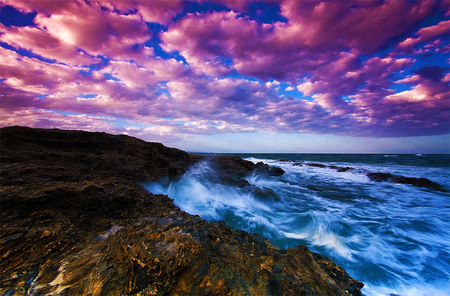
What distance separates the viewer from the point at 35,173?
3.08 meters

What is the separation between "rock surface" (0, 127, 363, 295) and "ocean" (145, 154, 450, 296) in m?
1.66

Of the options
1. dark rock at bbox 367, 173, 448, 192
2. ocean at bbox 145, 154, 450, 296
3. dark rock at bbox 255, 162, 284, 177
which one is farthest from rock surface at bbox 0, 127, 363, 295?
dark rock at bbox 367, 173, 448, 192

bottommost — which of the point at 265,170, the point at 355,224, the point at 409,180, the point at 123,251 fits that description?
the point at 355,224

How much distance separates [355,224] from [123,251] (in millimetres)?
5903

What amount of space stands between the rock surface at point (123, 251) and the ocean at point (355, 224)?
1.66 meters

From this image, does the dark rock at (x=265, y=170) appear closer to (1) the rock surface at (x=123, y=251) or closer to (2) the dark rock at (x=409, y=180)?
(2) the dark rock at (x=409, y=180)

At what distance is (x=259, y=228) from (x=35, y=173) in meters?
4.79

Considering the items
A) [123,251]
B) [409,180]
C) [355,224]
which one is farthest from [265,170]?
[123,251]

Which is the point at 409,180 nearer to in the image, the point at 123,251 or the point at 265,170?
the point at 265,170

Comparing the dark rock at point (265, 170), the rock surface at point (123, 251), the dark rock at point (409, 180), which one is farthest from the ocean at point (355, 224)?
the dark rock at point (265, 170)

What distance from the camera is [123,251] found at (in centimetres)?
170

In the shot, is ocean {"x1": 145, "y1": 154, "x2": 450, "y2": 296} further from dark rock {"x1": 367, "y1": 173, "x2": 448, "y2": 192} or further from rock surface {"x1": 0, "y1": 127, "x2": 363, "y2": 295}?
dark rock {"x1": 367, "y1": 173, "x2": 448, "y2": 192}

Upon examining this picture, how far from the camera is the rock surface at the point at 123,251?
4.88ft

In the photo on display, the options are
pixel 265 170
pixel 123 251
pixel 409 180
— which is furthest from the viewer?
pixel 265 170
